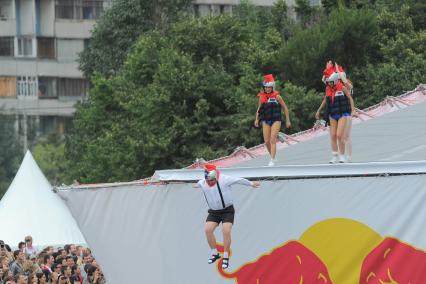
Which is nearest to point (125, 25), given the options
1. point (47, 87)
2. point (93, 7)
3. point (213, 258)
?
point (93, 7)

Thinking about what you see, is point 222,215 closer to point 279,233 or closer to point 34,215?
point 279,233

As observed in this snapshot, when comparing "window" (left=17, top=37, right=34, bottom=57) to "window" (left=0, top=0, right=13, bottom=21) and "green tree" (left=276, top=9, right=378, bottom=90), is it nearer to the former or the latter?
"window" (left=0, top=0, right=13, bottom=21)

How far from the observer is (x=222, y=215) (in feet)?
70.3

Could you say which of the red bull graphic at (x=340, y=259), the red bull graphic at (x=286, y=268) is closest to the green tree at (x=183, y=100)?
the red bull graphic at (x=286, y=268)

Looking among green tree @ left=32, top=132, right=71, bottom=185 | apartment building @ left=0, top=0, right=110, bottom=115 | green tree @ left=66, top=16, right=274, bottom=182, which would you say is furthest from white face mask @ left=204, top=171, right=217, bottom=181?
apartment building @ left=0, top=0, right=110, bottom=115

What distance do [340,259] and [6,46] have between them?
78.5 metres

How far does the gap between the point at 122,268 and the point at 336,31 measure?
71.5ft

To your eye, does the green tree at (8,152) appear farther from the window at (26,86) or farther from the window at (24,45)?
the window at (24,45)

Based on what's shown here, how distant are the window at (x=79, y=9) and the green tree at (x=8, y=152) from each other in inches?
633

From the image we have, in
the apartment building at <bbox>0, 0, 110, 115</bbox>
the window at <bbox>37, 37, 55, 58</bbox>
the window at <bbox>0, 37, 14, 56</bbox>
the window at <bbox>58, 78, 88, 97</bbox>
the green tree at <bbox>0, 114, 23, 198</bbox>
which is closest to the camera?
the green tree at <bbox>0, 114, 23, 198</bbox>

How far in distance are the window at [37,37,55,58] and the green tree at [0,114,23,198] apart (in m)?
14.3

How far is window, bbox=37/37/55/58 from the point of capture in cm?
9862

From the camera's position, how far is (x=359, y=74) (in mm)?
46000

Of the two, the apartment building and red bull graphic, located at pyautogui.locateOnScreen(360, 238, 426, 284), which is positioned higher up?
red bull graphic, located at pyautogui.locateOnScreen(360, 238, 426, 284)
